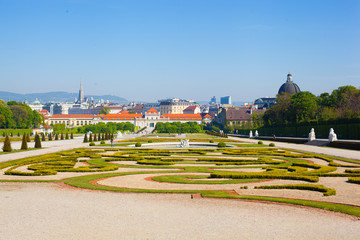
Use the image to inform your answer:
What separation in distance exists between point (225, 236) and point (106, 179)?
7.79 m

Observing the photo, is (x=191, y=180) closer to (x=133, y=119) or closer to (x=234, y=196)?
(x=234, y=196)

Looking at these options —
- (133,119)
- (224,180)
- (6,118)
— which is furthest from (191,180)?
(133,119)

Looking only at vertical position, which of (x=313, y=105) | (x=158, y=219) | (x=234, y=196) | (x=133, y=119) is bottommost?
(x=158, y=219)

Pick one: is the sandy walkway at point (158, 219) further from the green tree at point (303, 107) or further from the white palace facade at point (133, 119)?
the white palace facade at point (133, 119)

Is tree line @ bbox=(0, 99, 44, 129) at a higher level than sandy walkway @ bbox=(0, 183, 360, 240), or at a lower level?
higher

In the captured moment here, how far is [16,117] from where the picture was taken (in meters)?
89.2

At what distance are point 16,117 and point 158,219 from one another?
88808 millimetres

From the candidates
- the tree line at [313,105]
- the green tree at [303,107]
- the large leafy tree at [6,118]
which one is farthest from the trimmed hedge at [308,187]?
the large leafy tree at [6,118]

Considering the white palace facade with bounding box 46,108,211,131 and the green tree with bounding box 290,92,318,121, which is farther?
the white palace facade with bounding box 46,108,211,131

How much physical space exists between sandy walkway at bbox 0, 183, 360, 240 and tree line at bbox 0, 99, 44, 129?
2986 inches

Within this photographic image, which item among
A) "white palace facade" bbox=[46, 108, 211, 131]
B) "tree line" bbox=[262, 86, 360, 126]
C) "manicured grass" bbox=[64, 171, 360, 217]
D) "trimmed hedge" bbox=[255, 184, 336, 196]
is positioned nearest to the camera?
"manicured grass" bbox=[64, 171, 360, 217]

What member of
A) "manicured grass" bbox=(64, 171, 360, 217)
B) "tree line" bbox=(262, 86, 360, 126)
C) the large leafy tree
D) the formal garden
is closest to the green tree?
"tree line" bbox=(262, 86, 360, 126)

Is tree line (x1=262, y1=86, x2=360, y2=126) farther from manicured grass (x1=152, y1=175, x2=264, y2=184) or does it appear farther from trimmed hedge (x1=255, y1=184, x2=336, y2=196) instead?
trimmed hedge (x1=255, y1=184, x2=336, y2=196)

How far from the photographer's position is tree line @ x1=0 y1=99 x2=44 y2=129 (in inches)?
3206
